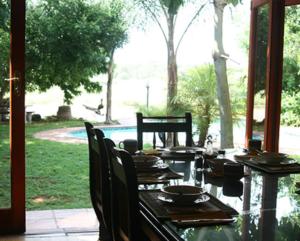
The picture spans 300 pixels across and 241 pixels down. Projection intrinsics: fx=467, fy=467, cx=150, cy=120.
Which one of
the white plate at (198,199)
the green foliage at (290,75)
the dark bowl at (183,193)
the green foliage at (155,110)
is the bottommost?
the white plate at (198,199)

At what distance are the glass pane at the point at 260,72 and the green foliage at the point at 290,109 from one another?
0.66 feet

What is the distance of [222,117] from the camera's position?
6.20 m

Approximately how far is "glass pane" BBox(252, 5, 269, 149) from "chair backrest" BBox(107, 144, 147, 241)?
9.09 ft

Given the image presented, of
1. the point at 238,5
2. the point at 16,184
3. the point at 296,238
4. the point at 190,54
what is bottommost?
the point at 16,184

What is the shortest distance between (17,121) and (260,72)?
7.44ft

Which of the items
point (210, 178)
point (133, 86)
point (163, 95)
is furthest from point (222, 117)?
point (210, 178)

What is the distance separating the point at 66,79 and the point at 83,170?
86.9 inches

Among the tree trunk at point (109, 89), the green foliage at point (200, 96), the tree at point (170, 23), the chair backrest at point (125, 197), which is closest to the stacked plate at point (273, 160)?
the chair backrest at point (125, 197)

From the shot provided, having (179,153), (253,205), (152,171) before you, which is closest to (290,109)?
(179,153)

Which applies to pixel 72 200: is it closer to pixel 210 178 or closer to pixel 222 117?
pixel 222 117

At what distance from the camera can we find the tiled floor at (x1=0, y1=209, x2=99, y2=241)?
3.40 meters

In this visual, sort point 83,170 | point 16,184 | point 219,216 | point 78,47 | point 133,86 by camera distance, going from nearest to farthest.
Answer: point 219,216, point 16,184, point 83,170, point 78,47, point 133,86

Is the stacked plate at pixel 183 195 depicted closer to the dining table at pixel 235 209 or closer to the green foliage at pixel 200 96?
the dining table at pixel 235 209

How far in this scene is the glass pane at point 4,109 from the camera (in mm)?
3447
